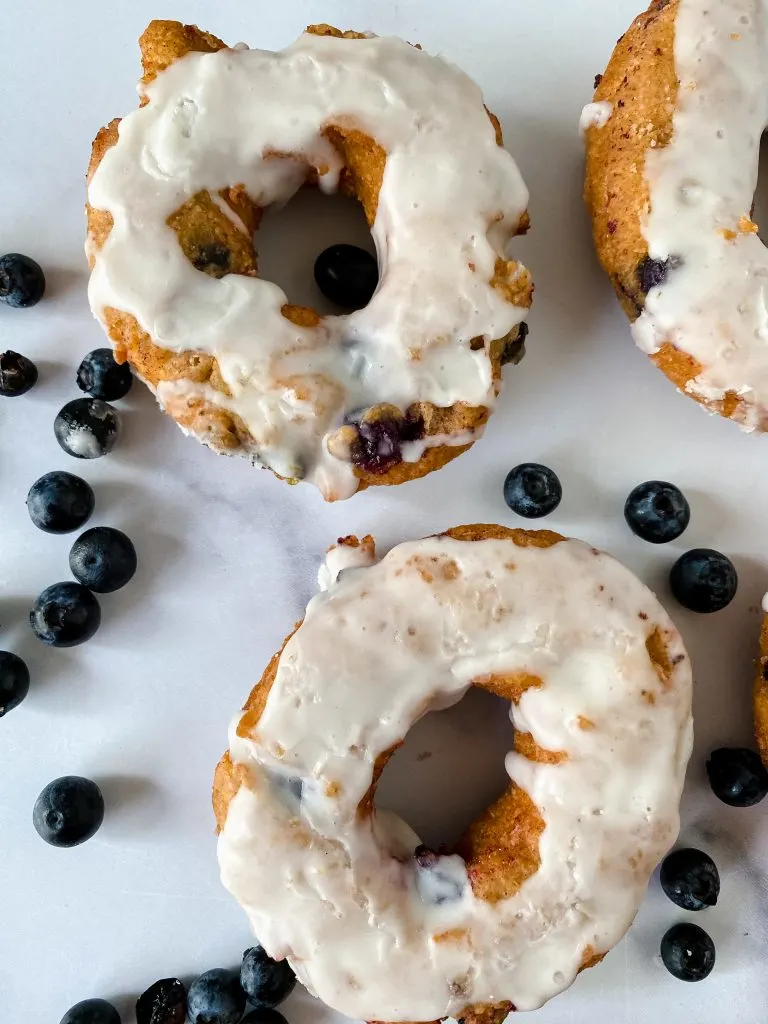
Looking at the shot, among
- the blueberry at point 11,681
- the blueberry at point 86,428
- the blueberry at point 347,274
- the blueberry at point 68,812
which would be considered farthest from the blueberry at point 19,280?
the blueberry at point 68,812

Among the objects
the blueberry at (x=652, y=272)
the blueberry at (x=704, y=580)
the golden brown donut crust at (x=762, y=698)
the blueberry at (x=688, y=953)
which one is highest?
the blueberry at (x=652, y=272)

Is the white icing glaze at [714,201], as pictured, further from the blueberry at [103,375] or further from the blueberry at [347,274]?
the blueberry at [103,375]

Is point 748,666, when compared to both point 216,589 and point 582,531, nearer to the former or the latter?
point 582,531

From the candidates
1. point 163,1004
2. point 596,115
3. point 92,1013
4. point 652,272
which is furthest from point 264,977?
point 596,115

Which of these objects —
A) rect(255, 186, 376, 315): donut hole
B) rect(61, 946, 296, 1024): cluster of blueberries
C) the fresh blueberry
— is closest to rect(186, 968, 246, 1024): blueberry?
rect(61, 946, 296, 1024): cluster of blueberries

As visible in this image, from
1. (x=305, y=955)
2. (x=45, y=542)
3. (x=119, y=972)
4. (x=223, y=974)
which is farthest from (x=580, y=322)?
(x=119, y=972)
